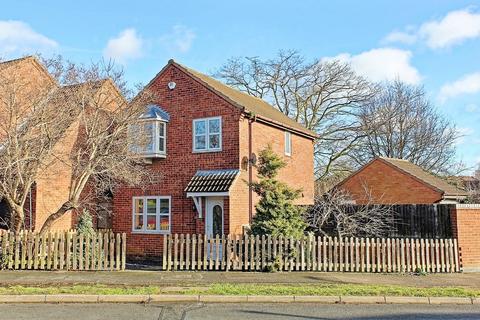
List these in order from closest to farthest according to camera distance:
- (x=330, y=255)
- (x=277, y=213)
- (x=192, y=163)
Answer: (x=330, y=255)
(x=277, y=213)
(x=192, y=163)

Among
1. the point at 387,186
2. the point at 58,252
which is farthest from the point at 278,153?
the point at 387,186

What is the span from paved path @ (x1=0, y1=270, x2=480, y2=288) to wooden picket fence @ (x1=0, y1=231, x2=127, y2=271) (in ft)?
1.77

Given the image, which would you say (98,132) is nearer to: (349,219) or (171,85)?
(171,85)

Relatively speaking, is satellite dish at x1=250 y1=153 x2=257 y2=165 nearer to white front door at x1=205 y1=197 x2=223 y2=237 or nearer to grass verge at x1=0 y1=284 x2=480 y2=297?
white front door at x1=205 y1=197 x2=223 y2=237

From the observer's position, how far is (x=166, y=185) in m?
18.8

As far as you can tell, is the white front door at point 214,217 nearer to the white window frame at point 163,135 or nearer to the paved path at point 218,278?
the white window frame at point 163,135

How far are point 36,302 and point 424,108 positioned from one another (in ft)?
128

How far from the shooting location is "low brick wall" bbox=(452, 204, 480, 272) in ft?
46.2

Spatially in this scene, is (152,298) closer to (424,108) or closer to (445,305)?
(445,305)

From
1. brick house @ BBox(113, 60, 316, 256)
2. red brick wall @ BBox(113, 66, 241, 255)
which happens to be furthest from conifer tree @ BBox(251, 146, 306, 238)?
red brick wall @ BBox(113, 66, 241, 255)

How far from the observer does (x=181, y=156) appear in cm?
1873

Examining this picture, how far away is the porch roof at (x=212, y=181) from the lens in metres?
16.8

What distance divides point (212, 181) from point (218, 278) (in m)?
5.38

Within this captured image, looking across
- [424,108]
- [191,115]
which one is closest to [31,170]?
[191,115]
